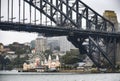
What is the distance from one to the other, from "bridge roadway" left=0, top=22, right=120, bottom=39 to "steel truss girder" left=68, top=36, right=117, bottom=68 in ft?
2.18

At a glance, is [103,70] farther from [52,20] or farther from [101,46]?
[52,20]

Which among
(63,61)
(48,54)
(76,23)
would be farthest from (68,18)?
(48,54)

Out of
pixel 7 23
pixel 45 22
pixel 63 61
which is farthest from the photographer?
pixel 63 61

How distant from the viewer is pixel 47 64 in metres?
66.5

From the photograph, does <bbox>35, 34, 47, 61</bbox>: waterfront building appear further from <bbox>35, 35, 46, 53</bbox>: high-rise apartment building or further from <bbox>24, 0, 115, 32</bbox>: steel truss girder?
<bbox>24, 0, 115, 32</bbox>: steel truss girder

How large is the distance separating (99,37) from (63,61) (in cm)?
1383

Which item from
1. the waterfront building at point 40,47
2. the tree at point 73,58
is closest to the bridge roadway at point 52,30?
the tree at point 73,58

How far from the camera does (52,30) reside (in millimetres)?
46031

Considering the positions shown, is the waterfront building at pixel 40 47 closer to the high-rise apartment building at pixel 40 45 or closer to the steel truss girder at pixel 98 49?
the high-rise apartment building at pixel 40 45

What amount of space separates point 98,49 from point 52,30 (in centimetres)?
804

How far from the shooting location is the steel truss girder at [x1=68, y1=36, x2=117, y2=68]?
168 feet

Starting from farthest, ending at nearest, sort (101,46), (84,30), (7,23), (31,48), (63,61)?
(31,48), (63,61), (101,46), (84,30), (7,23)

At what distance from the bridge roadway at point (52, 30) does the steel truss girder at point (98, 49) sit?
0.66m

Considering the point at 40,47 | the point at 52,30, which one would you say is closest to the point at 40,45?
the point at 40,47
